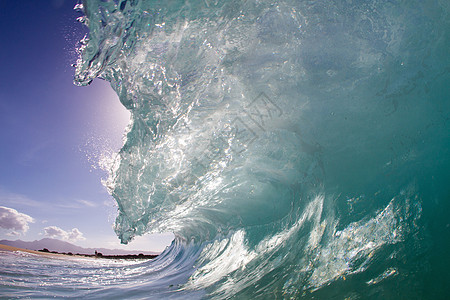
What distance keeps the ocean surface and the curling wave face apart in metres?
0.02

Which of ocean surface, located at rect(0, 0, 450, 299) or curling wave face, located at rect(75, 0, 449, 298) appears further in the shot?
curling wave face, located at rect(75, 0, 449, 298)

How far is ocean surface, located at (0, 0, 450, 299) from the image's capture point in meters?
2.02

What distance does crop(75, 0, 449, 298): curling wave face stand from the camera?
234 centimetres

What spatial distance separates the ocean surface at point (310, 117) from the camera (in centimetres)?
202

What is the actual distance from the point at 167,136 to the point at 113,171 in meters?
2.38

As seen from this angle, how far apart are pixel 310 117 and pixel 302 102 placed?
0.79ft

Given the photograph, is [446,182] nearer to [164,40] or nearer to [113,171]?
[164,40]

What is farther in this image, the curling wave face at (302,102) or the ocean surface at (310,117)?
the curling wave face at (302,102)

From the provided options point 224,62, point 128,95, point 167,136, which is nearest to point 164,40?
point 224,62

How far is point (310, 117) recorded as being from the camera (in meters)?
3.36

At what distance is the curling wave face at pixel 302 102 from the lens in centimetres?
234

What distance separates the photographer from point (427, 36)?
8.87 ft

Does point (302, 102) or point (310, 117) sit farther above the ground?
point (302, 102)

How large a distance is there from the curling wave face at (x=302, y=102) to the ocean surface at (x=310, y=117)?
0.02 meters
